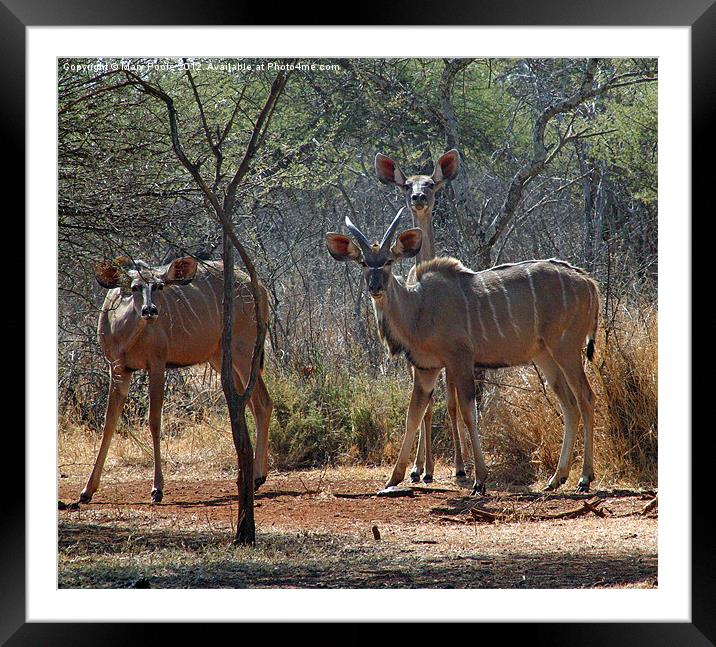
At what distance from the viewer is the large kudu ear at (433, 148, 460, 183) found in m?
8.09

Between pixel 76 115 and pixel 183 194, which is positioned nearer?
pixel 76 115

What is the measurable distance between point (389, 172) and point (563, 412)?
2.05m

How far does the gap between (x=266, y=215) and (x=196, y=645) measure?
8.34 metres

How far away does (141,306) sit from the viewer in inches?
268

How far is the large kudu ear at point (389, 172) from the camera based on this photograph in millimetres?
8203

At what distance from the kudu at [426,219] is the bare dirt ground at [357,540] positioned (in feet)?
0.75

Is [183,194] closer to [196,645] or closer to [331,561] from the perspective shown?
[331,561]

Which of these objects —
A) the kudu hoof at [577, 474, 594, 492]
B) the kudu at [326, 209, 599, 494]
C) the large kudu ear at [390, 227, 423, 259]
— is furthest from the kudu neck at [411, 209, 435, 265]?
the kudu hoof at [577, 474, 594, 492]

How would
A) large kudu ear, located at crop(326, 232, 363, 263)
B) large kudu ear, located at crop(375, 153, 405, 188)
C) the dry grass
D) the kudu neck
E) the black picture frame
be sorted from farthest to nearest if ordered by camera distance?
large kudu ear, located at crop(375, 153, 405, 188) < the kudu neck < the dry grass < large kudu ear, located at crop(326, 232, 363, 263) < the black picture frame

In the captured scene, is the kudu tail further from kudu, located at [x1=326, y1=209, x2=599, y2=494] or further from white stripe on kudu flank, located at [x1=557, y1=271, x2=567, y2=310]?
white stripe on kudu flank, located at [x1=557, y1=271, x2=567, y2=310]

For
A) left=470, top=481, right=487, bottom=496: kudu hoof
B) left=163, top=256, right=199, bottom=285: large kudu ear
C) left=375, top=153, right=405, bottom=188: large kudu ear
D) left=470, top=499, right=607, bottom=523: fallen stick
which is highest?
left=375, top=153, right=405, bottom=188: large kudu ear

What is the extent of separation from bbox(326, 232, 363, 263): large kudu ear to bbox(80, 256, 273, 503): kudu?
0.54 metres
